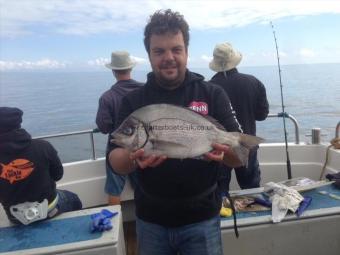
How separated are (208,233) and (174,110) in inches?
32.3

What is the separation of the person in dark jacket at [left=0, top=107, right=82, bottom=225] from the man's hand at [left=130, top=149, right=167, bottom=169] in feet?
5.90

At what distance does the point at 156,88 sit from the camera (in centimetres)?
231

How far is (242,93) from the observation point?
4.35 m

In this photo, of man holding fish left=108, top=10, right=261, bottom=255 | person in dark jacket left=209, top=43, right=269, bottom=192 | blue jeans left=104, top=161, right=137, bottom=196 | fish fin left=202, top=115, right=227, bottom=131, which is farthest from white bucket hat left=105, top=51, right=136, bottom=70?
fish fin left=202, top=115, right=227, bottom=131

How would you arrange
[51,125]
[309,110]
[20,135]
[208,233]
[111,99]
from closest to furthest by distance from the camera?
[208,233] → [20,135] → [111,99] → [51,125] → [309,110]

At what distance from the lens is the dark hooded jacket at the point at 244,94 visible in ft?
14.3

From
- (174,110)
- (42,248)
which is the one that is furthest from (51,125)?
(174,110)

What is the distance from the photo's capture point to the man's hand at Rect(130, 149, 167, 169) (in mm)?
2004

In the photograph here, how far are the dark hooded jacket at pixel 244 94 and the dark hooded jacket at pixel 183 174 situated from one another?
2128 mm

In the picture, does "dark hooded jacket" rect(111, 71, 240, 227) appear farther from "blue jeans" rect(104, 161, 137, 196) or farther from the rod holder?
the rod holder

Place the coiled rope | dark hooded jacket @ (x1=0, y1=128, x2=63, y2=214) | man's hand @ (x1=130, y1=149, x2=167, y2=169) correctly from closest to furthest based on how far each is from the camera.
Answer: man's hand @ (x1=130, y1=149, x2=167, y2=169), dark hooded jacket @ (x1=0, y1=128, x2=63, y2=214), the coiled rope

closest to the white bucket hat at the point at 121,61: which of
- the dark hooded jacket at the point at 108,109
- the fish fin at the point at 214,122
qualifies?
the dark hooded jacket at the point at 108,109

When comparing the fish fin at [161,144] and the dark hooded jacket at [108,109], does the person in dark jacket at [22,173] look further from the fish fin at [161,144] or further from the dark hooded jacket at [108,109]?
the fish fin at [161,144]

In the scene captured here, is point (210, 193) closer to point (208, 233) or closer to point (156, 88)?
point (208, 233)
